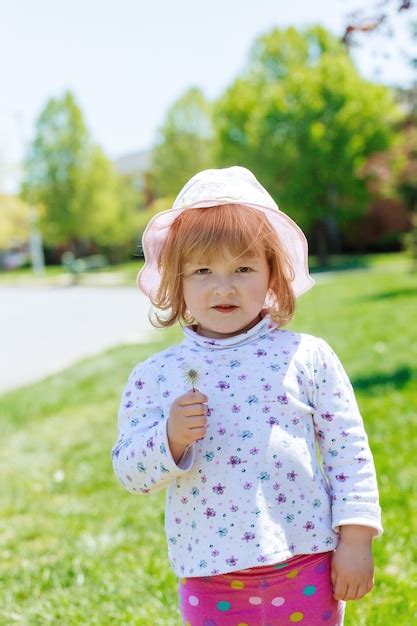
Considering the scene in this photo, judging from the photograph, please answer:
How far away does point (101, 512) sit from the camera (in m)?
3.82

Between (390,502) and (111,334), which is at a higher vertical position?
(390,502)

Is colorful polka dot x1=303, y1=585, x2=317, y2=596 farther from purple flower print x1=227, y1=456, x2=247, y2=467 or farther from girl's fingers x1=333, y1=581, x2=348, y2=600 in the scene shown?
purple flower print x1=227, y1=456, x2=247, y2=467

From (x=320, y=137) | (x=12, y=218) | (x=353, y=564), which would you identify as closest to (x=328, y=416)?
(x=353, y=564)

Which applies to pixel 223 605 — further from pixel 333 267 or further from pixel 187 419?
pixel 333 267

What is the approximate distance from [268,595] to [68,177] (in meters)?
37.0

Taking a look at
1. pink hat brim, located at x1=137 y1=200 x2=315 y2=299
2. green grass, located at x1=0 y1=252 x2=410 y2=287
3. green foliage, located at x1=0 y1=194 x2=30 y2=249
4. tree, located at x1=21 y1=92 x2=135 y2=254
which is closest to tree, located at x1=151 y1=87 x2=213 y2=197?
tree, located at x1=21 y1=92 x2=135 y2=254

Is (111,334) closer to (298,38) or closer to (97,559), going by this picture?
(97,559)

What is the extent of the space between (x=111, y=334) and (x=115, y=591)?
9.59m

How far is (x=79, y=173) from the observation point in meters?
37.0

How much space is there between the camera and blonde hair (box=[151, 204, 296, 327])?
1782 millimetres

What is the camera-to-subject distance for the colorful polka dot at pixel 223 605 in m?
1.70

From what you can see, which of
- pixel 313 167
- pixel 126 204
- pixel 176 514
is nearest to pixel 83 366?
pixel 176 514

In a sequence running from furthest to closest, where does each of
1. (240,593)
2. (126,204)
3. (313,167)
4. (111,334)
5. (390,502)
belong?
(126,204), (313,167), (111,334), (390,502), (240,593)

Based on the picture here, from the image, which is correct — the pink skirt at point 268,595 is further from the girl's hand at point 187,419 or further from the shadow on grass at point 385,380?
the shadow on grass at point 385,380
